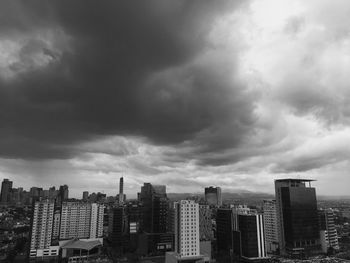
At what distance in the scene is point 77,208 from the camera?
12962cm

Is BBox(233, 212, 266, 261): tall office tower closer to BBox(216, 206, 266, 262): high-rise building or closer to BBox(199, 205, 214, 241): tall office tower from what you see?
BBox(216, 206, 266, 262): high-rise building

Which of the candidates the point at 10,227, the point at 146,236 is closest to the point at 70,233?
the point at 146,236

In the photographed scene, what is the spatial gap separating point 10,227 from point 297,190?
153877mm

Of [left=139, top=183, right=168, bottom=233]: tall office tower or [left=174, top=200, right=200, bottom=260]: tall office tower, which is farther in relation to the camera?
[left=139, top=183, right=168, bottom=233]: tall office tower

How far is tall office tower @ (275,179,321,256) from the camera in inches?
4323

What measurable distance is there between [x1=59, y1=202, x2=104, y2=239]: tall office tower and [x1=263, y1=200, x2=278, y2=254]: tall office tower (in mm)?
75596

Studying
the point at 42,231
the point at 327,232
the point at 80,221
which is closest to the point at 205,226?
the point at 327,232

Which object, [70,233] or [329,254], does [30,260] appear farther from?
[329,254]

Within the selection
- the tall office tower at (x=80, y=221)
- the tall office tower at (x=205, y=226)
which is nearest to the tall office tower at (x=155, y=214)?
the tall office tower at (x=205, y=226)

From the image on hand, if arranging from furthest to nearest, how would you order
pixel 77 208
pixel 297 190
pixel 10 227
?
pixel 10 227 → pixel 77 208 → pixel 297 190

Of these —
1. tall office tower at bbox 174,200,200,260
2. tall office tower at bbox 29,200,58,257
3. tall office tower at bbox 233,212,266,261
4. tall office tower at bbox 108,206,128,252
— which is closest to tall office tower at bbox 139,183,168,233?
tall office tower at bbox 108,206,128,252

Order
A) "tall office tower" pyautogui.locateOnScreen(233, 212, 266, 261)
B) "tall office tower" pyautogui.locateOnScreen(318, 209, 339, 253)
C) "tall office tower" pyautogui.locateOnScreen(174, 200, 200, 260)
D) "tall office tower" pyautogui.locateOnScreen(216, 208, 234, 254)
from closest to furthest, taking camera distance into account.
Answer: "tall office tower" pyautogui.locateOnScreen(174, 200, 200, 260), "tall office tower" pyautogui.locateOnScreen(233, 212, 266, 261), "tall office tower" pyautogui.locateOnScreen(216, 208, 234, 254), "tall office tower" pyautogui.locateOnScreen(318, 209, 339, 253)

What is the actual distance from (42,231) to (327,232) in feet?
370

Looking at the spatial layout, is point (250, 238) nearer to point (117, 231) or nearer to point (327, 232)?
point (327, 232)
